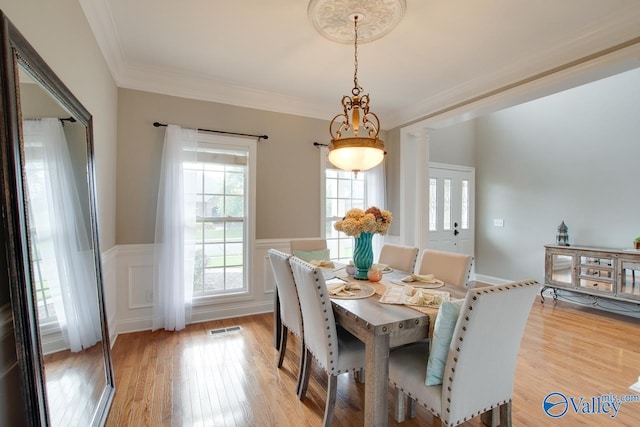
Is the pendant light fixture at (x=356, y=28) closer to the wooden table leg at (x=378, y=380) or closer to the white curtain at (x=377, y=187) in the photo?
the wooden table leg at (x=378, y=380)

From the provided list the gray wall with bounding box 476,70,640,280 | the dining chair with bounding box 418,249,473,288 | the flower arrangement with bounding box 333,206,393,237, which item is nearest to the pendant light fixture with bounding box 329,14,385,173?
the flower arrangement with bounding box 333,206,393,237

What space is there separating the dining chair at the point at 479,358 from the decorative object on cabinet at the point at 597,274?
3291 mm

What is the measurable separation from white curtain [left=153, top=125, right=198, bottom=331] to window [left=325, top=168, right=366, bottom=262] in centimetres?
187

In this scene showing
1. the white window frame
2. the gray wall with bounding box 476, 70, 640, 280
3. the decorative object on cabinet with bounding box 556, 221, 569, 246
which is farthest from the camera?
the decorative object on cabinet with bounding box 556, 221, 569, 246

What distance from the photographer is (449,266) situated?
2.38m

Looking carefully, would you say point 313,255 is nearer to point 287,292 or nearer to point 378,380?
point 287,292

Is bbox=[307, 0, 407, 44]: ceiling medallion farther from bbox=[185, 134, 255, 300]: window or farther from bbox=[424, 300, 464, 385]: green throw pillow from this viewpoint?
bbox=[424, 300, 464, 385]: green throw pillow

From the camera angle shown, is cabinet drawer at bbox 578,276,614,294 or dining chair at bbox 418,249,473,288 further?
cabinet drawer at bbox 578,276,614,294

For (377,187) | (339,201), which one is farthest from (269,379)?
(377,187)

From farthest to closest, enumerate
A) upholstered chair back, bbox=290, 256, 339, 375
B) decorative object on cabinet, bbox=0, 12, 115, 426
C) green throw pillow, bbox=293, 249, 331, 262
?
green throw pillow, bbox=293, 249, 331, 262, upholstered chair back, bbox=290, 256, 339, 375, decorative object on cabinet, bbox=0, 12, 115, 426

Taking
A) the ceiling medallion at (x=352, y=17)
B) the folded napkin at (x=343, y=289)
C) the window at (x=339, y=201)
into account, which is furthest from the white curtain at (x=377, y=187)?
the folded napkin at (x=343, y=289)

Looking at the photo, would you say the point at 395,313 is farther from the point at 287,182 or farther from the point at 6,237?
the point at 287,182

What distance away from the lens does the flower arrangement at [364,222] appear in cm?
220

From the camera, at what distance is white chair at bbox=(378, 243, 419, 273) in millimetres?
2768
